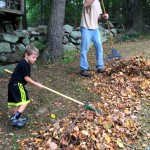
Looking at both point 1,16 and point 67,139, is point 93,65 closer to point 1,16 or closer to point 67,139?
point 67,139

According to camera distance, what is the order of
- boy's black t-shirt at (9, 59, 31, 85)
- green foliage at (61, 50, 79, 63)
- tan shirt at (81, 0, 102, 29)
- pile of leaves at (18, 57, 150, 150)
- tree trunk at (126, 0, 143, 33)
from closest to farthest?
pile of leaves at (18, 57, 150, 150) < boy's black t-shirt at (9, 59, 31, 85) < tan shirt at (81, 0, 102, 29) < green foliage at (61, 50, 79, 63) < tree trunk at (126, 0, 143, 33)

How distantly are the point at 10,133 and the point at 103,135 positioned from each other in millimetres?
1410

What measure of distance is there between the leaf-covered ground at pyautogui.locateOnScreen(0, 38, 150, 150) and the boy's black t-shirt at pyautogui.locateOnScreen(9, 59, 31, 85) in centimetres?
77

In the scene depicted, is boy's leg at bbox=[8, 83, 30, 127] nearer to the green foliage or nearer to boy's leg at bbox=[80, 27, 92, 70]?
boy's leg at bbox=[80, 27, 92, 70]

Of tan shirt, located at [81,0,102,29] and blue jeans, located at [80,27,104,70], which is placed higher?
tan shirt, located at [81,0,102,29]

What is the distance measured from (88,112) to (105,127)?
0.46 meters

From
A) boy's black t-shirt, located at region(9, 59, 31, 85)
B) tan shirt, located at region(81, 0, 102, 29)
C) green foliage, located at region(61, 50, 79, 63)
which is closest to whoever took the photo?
boy's black t-shirt, located at region(9, 59, 31, 85)

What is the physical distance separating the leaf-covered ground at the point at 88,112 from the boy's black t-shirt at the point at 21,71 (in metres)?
0.77

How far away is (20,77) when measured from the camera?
4285 mm

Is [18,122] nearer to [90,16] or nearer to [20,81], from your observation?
[20,81]

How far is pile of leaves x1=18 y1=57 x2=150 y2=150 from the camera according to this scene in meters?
3.89

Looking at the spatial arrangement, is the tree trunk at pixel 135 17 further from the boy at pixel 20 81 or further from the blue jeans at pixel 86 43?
the boy at pixel 20 81

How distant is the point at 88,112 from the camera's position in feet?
14.8

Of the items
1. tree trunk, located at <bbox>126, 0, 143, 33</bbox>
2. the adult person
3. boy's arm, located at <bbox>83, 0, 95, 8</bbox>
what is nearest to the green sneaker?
the adult person
